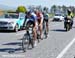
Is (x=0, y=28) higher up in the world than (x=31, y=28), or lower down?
lower down

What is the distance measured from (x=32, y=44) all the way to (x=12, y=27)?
11.2m

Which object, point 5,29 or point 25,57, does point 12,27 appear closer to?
point 5,29

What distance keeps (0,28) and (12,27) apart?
3.26 feet

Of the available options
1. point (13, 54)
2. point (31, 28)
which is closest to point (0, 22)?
point (31, 28)

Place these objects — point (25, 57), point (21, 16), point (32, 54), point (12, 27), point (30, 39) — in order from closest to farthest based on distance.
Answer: point (25, 57)
point (32, 54)
point (30, 39)
point (12, 27)
point (21, 16)

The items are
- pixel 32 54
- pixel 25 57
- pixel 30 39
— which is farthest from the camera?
pixel 30 39

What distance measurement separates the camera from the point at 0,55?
1201 centimetres

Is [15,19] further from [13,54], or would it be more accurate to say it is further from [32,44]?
[13,54]

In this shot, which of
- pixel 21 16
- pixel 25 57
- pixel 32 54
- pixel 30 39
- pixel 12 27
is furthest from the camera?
Answer: pixel 21 16

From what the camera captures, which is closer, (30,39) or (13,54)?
(13,54)

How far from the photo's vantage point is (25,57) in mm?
11562

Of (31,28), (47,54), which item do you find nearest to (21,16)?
(31,28)

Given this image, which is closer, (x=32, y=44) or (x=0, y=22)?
(x=32, y=44)

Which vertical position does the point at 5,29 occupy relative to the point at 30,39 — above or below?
below
